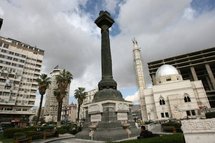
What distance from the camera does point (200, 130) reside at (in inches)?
227

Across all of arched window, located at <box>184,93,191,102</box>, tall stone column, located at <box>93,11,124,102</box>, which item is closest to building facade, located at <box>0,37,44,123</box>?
tall stone column, located at <box>93,11,124,102</box>

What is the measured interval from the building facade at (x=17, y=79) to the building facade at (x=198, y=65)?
62.0m

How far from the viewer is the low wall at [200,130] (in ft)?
18.3

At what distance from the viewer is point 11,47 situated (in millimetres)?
58656

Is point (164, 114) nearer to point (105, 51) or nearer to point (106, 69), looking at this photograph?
point (106, 69)

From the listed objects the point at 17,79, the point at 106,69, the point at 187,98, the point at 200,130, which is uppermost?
the point at 17,79

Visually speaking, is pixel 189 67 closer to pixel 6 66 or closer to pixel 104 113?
pixel 104 113

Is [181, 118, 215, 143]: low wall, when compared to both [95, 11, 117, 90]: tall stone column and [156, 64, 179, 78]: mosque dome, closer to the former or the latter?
[95, 11, 117, 90]: tall stone column

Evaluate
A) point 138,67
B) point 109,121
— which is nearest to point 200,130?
point 109,121

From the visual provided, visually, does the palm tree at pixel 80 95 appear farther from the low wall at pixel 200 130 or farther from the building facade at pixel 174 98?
the low wall at pixel 200 130

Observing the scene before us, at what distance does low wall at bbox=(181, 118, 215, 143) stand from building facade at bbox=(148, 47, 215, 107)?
67504 millimetres

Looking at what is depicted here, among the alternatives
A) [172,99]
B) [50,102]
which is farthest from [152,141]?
[50,102]

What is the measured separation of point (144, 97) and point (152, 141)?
179 ft

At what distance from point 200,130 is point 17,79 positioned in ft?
214
